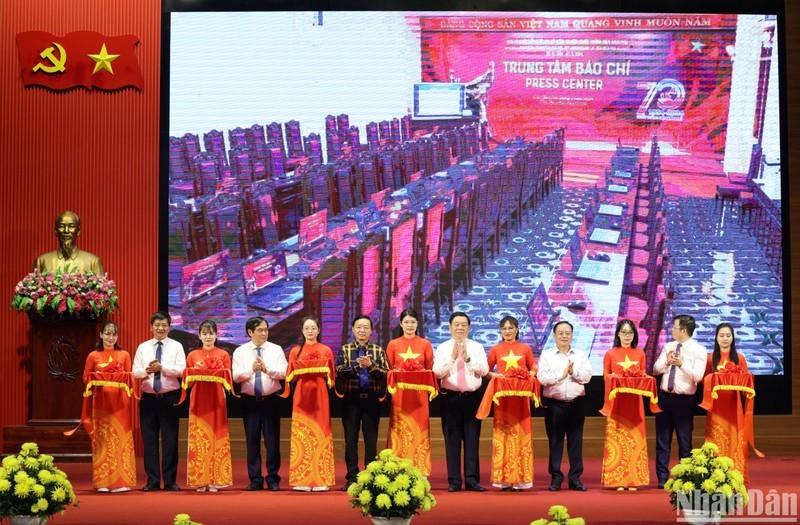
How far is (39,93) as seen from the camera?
29.5 ft

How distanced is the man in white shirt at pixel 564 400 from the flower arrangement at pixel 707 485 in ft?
5.88

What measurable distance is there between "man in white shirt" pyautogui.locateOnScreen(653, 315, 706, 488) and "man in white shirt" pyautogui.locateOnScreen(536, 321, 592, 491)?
1.89 feet

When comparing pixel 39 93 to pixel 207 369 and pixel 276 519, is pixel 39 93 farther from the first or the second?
pixel 276 519

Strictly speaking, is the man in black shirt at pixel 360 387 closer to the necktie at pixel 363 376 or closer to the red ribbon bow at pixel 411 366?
the necktie at pixel 363 376

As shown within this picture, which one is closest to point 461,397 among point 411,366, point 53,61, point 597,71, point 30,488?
point 411,366

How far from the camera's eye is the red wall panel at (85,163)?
8914 mm

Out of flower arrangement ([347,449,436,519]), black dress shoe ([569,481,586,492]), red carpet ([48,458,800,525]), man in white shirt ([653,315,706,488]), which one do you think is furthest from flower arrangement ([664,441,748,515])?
man in white shirt ([653,315,706,488])

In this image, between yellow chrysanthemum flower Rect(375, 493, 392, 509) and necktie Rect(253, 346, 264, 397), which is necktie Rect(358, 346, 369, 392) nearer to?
necktie Rect(253, 346, 264, 397)

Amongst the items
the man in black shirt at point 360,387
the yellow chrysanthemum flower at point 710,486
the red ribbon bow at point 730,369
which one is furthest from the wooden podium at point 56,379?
the yellow chrysanthemum flower at point 710,486

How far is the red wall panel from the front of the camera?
29.2 feet

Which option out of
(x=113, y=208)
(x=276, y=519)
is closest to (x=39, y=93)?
(x=113, y=208)

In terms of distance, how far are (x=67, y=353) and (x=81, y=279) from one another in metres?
0.60

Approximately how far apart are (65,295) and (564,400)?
12.9 feet

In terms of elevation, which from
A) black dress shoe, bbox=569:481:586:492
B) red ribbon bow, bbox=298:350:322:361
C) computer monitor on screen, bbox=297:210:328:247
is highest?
computer monitor on screen, bbox=297:210:328:247
